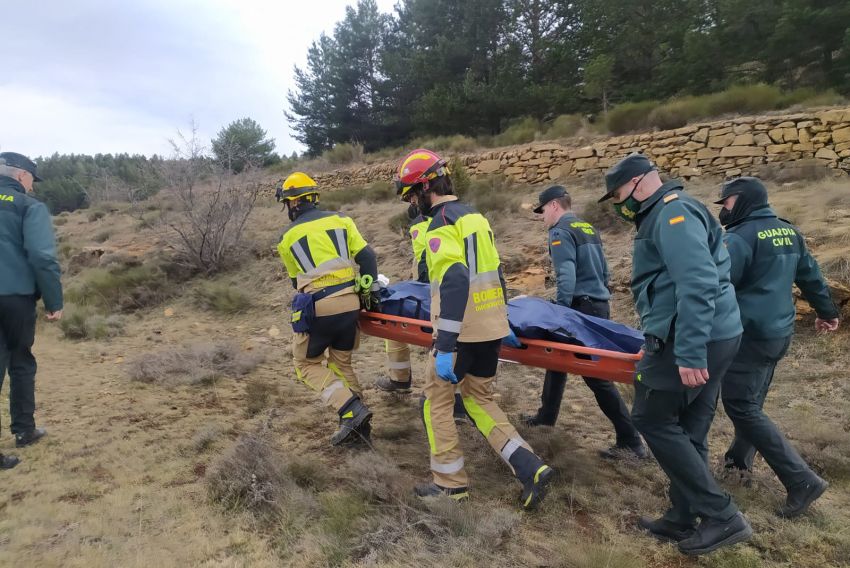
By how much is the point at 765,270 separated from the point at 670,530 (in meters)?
1.62

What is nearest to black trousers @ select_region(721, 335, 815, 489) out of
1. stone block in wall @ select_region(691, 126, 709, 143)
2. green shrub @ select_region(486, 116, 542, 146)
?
stone block in wall @ select_region(691, 126, 709, 143)

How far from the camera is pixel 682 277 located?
7.60 ft

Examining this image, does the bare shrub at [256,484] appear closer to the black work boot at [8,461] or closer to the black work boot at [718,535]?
the black work boot at [8,461]

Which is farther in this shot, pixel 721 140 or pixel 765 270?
pixel 721 140

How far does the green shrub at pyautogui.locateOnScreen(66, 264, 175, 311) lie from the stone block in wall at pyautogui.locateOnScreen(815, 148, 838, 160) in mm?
12987

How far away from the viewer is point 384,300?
4.26 m

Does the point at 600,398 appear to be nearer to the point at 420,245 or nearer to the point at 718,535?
the point at 718,535

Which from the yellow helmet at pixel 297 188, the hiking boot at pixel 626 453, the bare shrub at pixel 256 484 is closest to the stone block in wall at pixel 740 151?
the hiking boot at pixel 626 453

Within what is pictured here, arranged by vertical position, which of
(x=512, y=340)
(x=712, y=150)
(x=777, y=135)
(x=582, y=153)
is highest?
(x=582, y=153)

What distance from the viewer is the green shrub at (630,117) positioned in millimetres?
13266

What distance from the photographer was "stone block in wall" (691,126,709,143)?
36.0ft

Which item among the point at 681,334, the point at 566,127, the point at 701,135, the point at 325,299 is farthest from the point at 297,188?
the point at 566,127

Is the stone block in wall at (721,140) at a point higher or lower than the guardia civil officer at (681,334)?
higher

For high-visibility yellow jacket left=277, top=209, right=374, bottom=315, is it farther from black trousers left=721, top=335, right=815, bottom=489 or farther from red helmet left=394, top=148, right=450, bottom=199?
black trousers left=721, top=335, right=815, bottom=489
